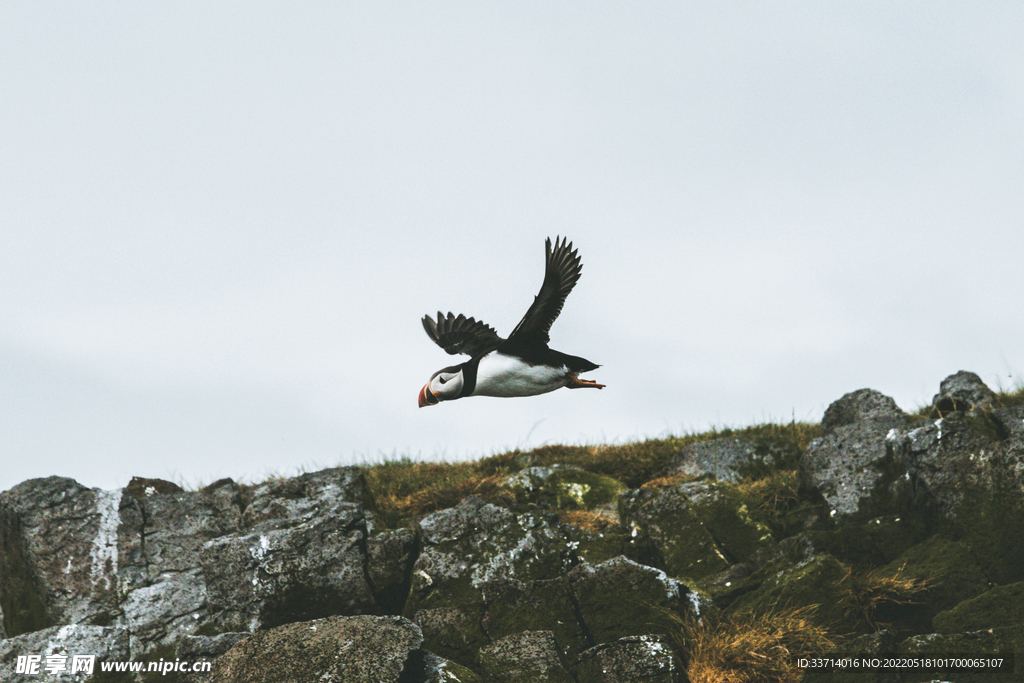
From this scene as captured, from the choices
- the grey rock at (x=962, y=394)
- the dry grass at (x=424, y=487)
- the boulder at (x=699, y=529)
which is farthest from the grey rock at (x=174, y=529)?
the grey rock at (x=962, y=394)

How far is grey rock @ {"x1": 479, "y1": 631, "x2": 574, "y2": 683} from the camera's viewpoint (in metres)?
6.87

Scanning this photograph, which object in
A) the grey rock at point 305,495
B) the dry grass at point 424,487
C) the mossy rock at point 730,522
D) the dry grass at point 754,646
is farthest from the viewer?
the dry grass at point 424,487

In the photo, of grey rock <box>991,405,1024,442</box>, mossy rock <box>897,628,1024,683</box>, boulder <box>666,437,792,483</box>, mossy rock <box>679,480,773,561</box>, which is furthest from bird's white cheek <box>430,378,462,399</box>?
grey rock <box>991,405,1024,442</box>

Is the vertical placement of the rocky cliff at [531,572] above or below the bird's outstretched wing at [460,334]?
A: below

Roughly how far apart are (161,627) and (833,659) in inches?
276

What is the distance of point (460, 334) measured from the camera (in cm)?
935

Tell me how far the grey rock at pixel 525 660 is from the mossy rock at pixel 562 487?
162 inches

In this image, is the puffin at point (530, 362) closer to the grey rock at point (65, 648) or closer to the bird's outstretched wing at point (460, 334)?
the bird's outstretched wing at point (460, 334)

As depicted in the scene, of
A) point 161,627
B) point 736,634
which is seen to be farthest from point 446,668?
point 161,627

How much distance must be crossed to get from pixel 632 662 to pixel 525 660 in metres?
0.91

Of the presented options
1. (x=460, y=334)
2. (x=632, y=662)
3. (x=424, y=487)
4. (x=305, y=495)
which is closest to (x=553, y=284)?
(x=460, y=334)

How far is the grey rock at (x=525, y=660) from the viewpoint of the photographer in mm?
A: 6867

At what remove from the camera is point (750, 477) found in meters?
11.9

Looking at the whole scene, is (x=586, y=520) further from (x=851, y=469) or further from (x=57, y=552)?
(x=57, y=552)
